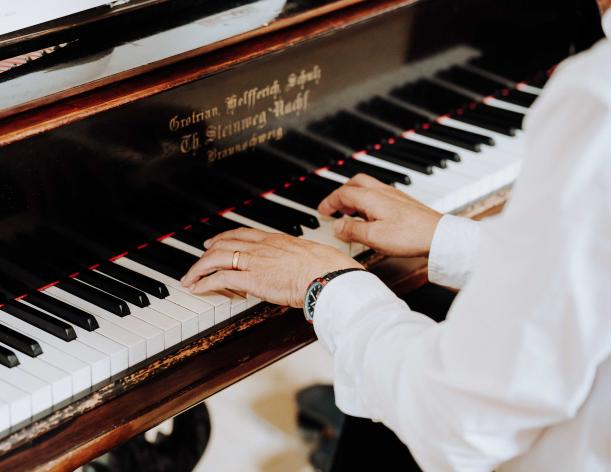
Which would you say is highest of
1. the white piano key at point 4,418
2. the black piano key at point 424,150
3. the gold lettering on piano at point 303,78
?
the gold lettering on piano at point 303,78

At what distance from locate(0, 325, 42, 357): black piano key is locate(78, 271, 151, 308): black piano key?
0.18 metres

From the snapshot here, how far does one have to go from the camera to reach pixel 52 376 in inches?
52.4

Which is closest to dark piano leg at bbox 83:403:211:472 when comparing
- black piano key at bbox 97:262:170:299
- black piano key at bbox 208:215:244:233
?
black piano key at bbox 208:215:244:233

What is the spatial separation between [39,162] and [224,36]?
16.3 inches

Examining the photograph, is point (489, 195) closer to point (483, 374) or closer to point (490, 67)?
point (490, 67)

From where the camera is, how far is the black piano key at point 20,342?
4.49 feet

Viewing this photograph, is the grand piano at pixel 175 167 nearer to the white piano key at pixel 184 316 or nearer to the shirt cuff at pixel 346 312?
the white piano key at pixel 184 316

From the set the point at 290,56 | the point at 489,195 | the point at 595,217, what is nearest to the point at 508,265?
the point at 595,217

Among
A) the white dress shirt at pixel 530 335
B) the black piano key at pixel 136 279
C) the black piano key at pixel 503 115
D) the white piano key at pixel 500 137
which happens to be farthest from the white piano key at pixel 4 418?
the black piano key at pixel 503 115

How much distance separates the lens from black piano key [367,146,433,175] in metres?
2.01

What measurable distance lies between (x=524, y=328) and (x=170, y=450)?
4.83 ft

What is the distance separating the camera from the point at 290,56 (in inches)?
71.7

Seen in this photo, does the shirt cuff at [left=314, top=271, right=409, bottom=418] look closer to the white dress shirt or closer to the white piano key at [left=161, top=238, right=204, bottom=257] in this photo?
the white dress shirt

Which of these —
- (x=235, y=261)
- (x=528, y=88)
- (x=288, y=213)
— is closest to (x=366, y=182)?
(x=288, y=213)
